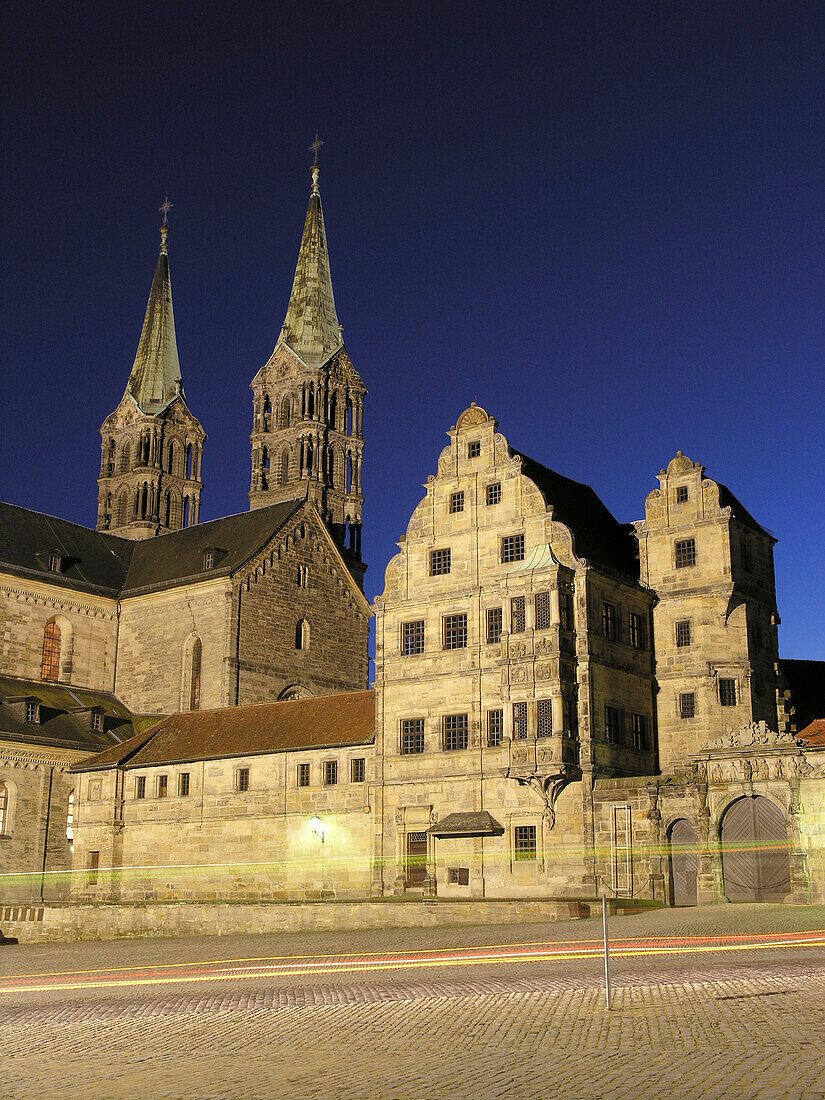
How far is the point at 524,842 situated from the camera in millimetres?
42188

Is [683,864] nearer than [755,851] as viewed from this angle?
No

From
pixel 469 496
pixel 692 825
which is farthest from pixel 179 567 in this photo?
pixel 692 825

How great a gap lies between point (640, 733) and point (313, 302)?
61213 mm

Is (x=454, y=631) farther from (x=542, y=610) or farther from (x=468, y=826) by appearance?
(x=468, y=826)

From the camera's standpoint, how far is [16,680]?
63.9m

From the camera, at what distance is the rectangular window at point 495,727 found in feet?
143

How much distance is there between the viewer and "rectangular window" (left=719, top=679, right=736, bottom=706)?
4538 cm

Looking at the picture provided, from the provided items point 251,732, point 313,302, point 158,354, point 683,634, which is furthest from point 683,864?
point 158,354

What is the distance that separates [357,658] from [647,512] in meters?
26.3

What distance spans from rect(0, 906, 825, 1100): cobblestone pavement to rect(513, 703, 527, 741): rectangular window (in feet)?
64.8

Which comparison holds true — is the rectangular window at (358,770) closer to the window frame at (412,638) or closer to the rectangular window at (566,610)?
the window frame at (412,638)

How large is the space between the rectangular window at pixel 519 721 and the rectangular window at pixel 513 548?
5.52 metres

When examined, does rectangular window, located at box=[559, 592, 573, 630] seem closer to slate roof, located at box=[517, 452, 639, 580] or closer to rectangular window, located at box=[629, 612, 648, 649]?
slate roof, located at box=[517, 452, 639, 580]

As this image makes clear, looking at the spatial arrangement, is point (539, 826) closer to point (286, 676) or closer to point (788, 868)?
point (788, 868)
